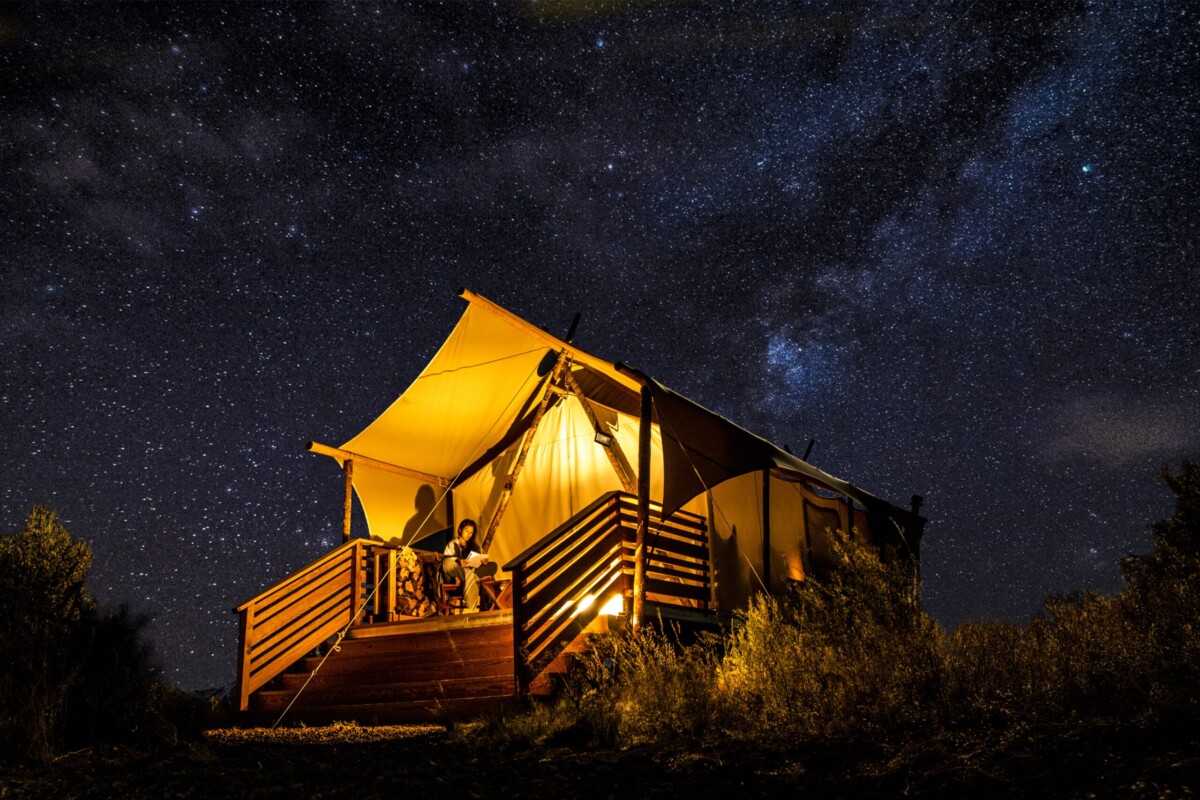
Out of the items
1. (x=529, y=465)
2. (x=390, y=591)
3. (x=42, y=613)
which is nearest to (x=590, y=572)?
(x=390, y=591)

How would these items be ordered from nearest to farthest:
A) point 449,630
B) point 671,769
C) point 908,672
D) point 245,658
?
point 671,769
point 908,672
point 449,630
point 245,658

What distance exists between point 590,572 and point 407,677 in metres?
1.94

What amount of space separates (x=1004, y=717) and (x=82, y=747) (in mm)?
5968

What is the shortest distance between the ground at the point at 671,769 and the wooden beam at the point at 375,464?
4.79m

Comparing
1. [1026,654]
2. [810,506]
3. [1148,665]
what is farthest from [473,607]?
[1148,665]

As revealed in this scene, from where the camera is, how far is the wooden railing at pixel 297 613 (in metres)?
7.95

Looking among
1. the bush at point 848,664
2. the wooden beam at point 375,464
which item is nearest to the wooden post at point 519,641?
the bush at point 848,664

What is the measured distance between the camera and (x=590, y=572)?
7.76 meters

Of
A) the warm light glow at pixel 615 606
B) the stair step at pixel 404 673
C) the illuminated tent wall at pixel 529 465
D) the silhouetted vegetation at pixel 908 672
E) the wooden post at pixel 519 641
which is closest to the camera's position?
the silhouetted vegetation at pixel 908 672

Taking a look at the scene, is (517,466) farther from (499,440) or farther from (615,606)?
(615,606)

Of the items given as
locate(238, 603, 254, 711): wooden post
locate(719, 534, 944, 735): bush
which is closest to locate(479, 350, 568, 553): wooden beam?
locate(238, 603, 254, 711): wooden post

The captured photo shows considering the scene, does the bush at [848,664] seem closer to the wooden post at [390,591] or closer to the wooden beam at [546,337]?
the wooden beam at [546,337]

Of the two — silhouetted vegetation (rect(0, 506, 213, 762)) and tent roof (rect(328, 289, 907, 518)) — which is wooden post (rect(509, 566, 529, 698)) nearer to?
tent roof (rect(328, 289, 907, 518))

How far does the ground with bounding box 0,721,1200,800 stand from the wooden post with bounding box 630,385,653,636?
2684 mm
